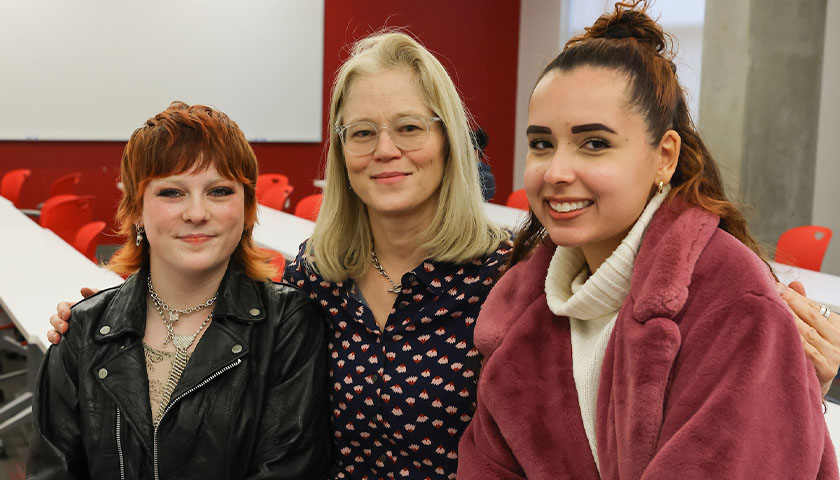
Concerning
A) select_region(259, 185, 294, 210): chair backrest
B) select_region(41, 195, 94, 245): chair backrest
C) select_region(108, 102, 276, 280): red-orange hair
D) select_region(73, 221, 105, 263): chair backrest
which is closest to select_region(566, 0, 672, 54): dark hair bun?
select_region(108, 102, 276, 280): red-orange hair

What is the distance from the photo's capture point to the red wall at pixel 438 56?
852cm

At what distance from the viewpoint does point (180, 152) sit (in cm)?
168

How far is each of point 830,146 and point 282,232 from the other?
14.5 ft

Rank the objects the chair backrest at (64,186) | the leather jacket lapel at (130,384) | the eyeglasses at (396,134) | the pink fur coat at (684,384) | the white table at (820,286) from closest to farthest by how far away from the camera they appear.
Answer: the pink fur coat at (684,384), the leather jacket lapel at (130,384), the eyeglasses at (396,134), the white table at (820,286), the chair backrest at (64,186)

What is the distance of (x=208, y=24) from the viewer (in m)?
8.85

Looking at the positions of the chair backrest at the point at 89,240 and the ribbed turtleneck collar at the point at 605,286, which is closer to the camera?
the ribbed turtleneck collar at the point at 605,286

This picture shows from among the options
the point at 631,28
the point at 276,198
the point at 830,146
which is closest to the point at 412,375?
the point at 631,28

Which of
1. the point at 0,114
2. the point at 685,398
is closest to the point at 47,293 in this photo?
the point at 685,398

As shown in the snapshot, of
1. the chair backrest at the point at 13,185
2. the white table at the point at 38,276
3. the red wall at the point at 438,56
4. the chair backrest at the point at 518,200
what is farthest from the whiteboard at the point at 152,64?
the white table at the point at 38,276

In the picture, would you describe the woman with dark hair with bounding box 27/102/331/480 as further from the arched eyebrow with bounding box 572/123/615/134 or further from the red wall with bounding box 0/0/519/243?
the red wall with bounding box 0/0/519/243

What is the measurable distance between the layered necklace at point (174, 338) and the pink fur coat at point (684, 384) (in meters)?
0.72

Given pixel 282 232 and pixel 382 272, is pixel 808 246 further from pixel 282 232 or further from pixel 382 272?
pixel 382 272

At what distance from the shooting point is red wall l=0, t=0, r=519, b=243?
8516 mm

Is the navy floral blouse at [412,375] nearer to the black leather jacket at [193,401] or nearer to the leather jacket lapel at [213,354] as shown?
the black leather jacket at [193,401]
